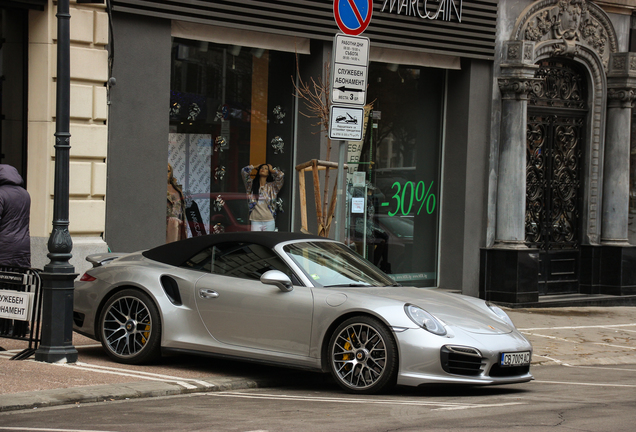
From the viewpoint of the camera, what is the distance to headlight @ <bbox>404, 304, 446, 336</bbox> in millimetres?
6953

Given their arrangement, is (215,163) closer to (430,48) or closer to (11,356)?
(430,48)

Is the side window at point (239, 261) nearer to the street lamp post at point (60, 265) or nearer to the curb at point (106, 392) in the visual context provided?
the curb at point (106, 392)

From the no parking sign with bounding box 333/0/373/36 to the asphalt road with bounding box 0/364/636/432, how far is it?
364 cm

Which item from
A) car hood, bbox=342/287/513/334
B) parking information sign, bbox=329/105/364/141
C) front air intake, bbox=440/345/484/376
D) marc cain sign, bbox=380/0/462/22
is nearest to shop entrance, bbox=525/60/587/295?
marc cain sign, bbox=380/0/462/22

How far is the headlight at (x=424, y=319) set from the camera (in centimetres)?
695

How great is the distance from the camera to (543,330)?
12625 mm

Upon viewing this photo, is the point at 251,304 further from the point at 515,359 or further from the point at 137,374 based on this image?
the point at 515,359

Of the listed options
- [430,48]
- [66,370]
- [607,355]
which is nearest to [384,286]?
[66,370]

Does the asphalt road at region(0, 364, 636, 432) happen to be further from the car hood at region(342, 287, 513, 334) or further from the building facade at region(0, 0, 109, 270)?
the building facade at region(0, 0, 109, 270)

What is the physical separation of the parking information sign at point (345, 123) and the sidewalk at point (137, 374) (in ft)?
7.86

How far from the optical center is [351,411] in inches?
244

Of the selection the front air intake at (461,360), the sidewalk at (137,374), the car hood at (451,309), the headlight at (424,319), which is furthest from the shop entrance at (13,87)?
the front air intake at (461,360)

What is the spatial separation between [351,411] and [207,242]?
2.60 m

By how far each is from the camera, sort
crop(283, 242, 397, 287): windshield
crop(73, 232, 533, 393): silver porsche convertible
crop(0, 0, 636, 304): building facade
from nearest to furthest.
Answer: crop(73, 232, 533, 393): silver porsche convertible, crop(283, 242, 397, 287): windshield, crop(0, 0, 636, 304): building facade
